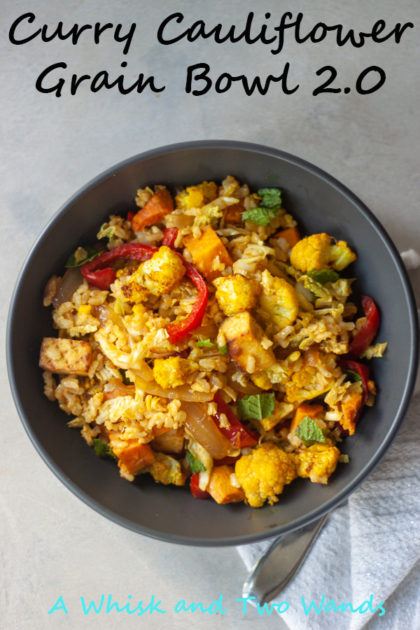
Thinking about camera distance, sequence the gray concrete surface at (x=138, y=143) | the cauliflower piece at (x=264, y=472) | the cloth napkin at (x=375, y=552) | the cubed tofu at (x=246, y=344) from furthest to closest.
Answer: the gray concrete surface at (x=138, y=143) → the cloth napkin at (x=375, y=552) → the cauliflower piece at (x=264, y=472) → the cubed tofu at (x=246, y=344)

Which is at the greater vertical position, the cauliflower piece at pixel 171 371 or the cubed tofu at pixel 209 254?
the cubed tofu at pixel 209 254

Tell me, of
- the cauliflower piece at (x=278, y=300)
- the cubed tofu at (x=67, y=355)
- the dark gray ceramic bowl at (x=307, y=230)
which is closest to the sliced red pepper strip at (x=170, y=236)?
the dark gray ceramic bowl at (x=307, y=230)

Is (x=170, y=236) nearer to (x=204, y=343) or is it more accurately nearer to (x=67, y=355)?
(x=204, y=343)

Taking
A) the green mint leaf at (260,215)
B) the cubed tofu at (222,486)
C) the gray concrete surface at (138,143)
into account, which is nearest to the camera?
the cubed tofu at (222,486)

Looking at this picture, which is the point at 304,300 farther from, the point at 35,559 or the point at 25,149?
the point at 35,559

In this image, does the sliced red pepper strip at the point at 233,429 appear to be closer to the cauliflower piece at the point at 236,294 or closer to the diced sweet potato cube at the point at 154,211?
the cauliflower piece at the point at 236,294

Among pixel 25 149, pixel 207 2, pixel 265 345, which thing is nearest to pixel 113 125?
pixel 25 149

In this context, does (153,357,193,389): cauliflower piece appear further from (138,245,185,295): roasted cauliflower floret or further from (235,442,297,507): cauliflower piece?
(235,442,297,507): cauliflower piece

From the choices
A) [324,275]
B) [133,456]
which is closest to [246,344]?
[324,275]
